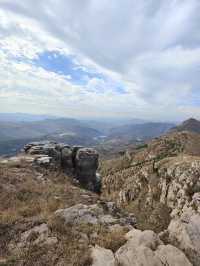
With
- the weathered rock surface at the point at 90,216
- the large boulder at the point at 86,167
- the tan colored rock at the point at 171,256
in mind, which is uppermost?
the tan colored rock at the point at 171,256

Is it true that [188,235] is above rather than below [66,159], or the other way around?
above

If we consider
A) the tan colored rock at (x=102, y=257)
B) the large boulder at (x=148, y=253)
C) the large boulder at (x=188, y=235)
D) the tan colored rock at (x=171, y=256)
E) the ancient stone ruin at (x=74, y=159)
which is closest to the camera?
the tan colored rock at (x=102, y=257)

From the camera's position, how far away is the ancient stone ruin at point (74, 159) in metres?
45.7

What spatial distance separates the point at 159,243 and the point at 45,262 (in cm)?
572

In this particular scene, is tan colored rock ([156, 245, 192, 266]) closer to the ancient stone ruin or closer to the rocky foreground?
the rocky foreground

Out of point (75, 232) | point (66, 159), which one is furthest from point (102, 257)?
point (66, 159)

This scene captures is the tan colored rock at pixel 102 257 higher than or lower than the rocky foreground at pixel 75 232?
higher

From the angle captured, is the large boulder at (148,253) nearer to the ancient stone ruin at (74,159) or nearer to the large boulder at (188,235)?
the large boulder at (188,235)

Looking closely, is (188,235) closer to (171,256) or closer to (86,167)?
(171,256)

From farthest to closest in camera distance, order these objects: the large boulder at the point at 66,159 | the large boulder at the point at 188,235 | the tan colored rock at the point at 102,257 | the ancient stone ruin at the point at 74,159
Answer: the large boulder at the point at 66,159 < the ancient stone ruin at the point at 74,159 < the large boulder at the point at 188,235 < the tan colored rock at the point at 102,257

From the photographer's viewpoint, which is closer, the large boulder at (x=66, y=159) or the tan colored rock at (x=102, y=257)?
the tan colored rock at (x=102, y=257)

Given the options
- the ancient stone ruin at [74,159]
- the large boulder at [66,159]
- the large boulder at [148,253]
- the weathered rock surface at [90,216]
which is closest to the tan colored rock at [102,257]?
the large boulder at [148,253]

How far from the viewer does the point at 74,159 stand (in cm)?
4853

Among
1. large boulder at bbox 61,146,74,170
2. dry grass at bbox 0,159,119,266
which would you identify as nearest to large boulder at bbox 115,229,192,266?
dry grass at bbox 0,159,119,266
